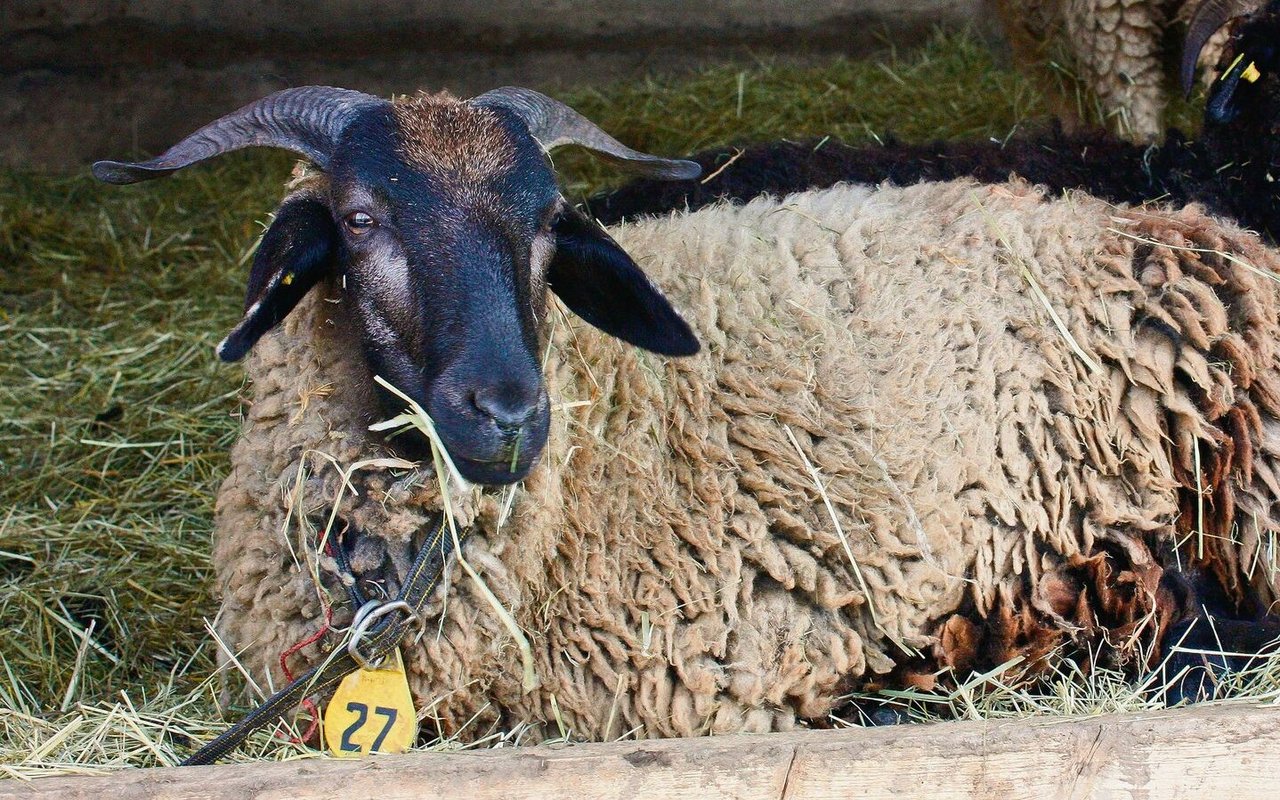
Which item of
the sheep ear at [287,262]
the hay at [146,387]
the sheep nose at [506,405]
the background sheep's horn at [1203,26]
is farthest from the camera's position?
the background sheep's horn at [1203,26]

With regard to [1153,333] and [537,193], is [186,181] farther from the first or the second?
[1153,333]

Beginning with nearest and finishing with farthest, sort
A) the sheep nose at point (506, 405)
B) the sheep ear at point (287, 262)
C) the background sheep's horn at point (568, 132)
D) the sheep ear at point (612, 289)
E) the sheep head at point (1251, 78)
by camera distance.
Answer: the sheep nose at point (506, 405)
the sheep ear at point (287, 262)
the sheep ear at point (612, 289)
the background sheep's horn at point (568, 132)
the sheep head at point (1251, 78)

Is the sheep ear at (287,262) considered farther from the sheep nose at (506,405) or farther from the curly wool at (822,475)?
the sheep nose at (506,405)

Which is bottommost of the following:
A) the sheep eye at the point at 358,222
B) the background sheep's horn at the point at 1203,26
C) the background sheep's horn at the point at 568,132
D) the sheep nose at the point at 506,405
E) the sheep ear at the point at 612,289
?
the sheep nose at the point at 506,405

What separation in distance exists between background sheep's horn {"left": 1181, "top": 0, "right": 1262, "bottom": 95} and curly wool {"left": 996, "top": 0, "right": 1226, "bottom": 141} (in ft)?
1.60

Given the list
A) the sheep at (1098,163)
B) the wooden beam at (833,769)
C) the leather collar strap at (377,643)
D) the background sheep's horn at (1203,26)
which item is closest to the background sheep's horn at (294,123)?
the leather collar strap at (377,643)

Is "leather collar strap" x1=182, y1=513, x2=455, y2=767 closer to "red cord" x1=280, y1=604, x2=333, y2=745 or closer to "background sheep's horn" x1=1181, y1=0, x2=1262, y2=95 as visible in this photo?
"red cord" x1=280, y1=604, x2=333, y2=745

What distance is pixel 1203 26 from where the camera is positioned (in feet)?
17.7

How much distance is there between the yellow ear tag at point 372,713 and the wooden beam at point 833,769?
54 cm

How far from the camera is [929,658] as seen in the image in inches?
129

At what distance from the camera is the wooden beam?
7.33 feet

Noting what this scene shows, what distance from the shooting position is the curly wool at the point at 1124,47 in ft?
20.0

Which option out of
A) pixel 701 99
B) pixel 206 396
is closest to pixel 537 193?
pixel 206 396

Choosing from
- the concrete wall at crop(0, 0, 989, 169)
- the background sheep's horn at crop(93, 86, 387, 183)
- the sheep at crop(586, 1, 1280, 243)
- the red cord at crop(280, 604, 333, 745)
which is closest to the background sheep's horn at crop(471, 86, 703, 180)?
the background sheep's horn at crop(93, 86, 387, 183)
